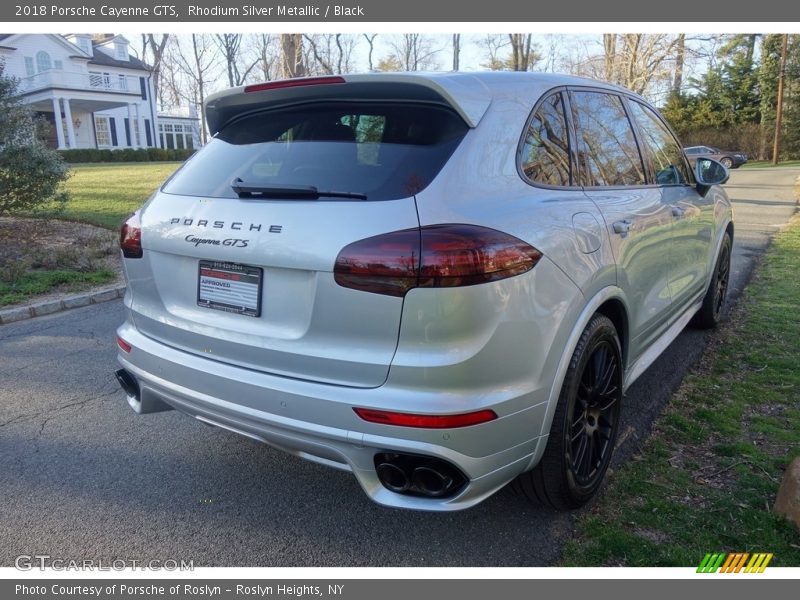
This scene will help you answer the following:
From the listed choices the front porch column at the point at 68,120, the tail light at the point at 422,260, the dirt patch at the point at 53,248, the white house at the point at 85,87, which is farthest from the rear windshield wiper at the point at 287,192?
the front porch column at the point at 68,120

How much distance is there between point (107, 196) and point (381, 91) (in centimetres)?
1509

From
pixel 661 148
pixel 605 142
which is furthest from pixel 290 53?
pixel 605 142

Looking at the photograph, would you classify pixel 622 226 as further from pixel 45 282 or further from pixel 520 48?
pixel 520 48

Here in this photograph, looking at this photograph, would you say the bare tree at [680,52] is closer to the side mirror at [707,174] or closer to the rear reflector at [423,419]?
the side mirror at [707,174]

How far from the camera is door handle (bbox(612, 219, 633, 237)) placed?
2.82 meters

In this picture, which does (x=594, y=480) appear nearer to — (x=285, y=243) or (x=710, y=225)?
(x=285, y=243)

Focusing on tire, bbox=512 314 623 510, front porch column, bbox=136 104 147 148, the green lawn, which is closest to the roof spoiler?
tire, bbox=512 314 623 510

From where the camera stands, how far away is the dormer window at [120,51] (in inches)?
1734

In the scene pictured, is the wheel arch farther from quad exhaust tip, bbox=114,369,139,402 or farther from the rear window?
quad exhaust tip, bbox=114,369,139,402

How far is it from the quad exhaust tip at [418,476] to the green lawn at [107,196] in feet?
30.7

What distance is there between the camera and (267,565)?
2.47 metres

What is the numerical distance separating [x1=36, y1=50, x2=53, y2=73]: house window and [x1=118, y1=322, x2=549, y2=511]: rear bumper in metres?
43.1

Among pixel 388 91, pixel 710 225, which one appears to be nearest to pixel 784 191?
pixel 710 225

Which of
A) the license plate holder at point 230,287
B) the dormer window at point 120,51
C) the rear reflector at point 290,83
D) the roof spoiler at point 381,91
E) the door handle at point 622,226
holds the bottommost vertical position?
the license plate holder at point 230,287
